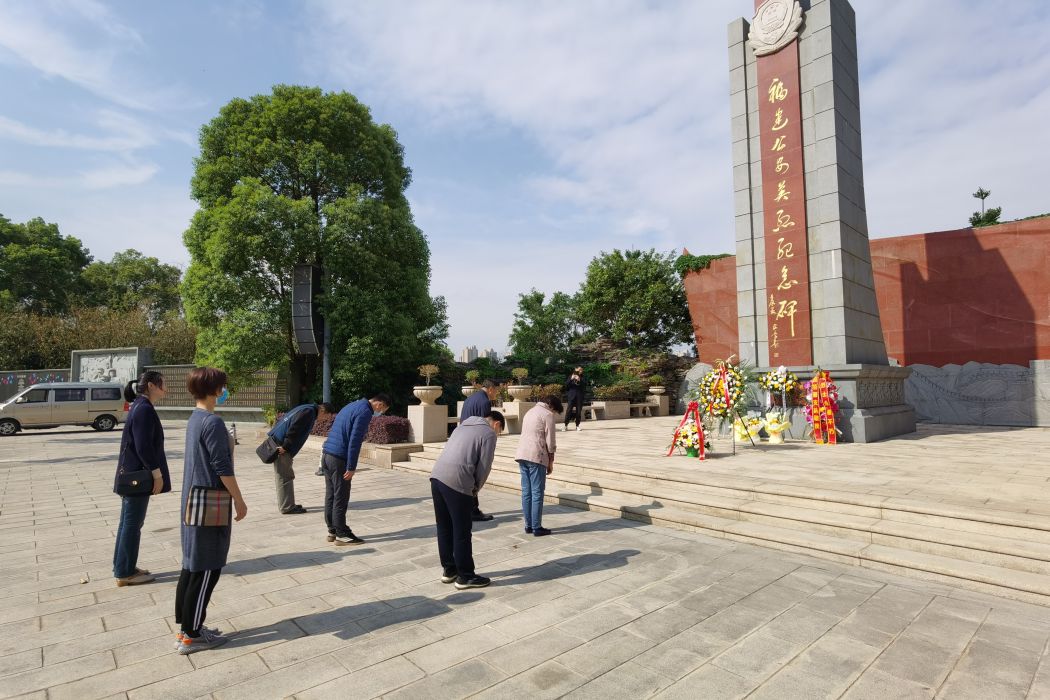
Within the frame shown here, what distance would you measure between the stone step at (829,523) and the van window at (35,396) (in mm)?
21652

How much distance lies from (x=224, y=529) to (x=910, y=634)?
4673mm

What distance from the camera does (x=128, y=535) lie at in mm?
4672

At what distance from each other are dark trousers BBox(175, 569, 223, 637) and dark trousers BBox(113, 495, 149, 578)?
152cm

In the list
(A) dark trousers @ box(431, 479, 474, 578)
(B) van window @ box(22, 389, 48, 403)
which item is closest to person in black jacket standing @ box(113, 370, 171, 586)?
(A) dark trousers @ box(431, 479, 474, 578)

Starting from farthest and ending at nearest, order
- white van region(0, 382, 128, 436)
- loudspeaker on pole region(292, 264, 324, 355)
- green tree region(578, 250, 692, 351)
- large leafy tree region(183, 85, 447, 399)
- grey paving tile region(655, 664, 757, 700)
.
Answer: green tree region(578, 250, 692, 351)
white van region(0, 382, 128, 436)
large leafy tree region(183, 85, 447, 399)
loudspeaker on pole region(292, 264, 324, 355)
grey paving tile region(655, 664, 757, 700)

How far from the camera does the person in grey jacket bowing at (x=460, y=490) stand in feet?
14.9

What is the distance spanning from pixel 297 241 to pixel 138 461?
13.2 m

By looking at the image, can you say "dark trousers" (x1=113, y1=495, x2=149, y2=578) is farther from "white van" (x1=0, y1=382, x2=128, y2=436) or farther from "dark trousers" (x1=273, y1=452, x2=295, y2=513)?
"white van" (x1=0, y1=382, x2=128, y2=436)

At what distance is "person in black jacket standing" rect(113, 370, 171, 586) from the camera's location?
14.8ft

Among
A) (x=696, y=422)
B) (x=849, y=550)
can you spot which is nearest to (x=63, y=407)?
(x=696, y=422)

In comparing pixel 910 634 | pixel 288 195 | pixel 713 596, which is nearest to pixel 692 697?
pixel 713 596

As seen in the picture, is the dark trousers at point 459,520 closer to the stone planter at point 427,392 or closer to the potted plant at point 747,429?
the potted plant at point 747,429

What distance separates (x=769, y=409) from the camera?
12609 mm

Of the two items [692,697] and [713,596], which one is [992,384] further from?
[692,697]
